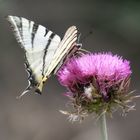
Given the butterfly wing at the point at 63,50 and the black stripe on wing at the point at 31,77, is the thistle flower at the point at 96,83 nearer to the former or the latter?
the butterfly wing at the point at 63,50

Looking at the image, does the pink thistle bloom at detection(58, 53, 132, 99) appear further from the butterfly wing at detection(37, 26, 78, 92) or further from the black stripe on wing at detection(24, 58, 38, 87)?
the black stripe on wing at detection(24, 58, 38, 87)

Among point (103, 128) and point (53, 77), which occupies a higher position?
point (103, 128)

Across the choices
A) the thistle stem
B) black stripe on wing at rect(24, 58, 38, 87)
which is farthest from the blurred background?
the thistle stem

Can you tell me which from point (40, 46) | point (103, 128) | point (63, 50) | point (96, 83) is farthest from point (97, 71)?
point (103, 128)

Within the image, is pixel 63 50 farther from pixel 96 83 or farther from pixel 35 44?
pixel 96 83

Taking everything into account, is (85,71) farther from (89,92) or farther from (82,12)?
(82,12)
